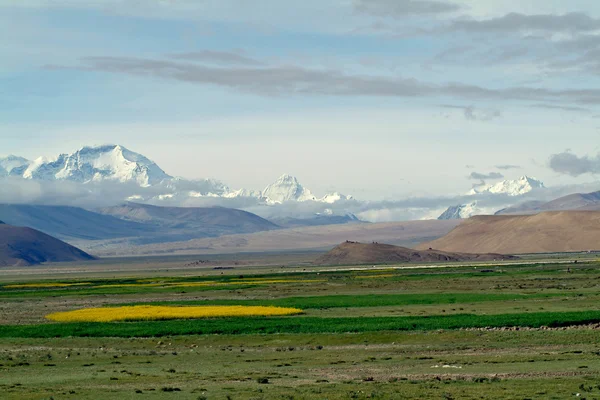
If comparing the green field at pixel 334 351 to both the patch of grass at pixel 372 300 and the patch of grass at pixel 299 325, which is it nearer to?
the patch of grass at pixel 299 325

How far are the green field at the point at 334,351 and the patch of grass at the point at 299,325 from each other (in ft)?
0.30

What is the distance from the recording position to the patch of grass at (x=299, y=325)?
203ft

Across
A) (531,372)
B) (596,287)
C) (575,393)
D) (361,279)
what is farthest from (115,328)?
(361,279)

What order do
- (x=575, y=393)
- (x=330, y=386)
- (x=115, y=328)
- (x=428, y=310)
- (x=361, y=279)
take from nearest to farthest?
(x=575, y=393)
(x=330, y=386)
(x=115, y=328)
(x=428, y=310)
(x=361, y=279)

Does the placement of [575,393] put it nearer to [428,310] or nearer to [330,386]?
[330,386]

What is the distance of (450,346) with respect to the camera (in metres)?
53.4

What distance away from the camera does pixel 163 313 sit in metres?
79.8

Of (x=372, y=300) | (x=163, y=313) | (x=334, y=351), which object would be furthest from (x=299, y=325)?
(x=372, y=300)

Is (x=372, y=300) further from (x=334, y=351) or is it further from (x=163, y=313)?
(x=334, y=351)

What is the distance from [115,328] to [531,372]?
35624 mm

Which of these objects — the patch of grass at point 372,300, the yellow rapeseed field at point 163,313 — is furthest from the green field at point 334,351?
the yellow rapeseed field at point 163,313

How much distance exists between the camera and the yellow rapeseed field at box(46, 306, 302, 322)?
76438 millimetres

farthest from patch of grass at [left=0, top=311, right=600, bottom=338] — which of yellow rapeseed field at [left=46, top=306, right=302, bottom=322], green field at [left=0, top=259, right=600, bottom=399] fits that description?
yellow rapeseed field at [left=46, top=306, right=302, bottom=322]

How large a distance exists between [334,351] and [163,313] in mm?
30016
